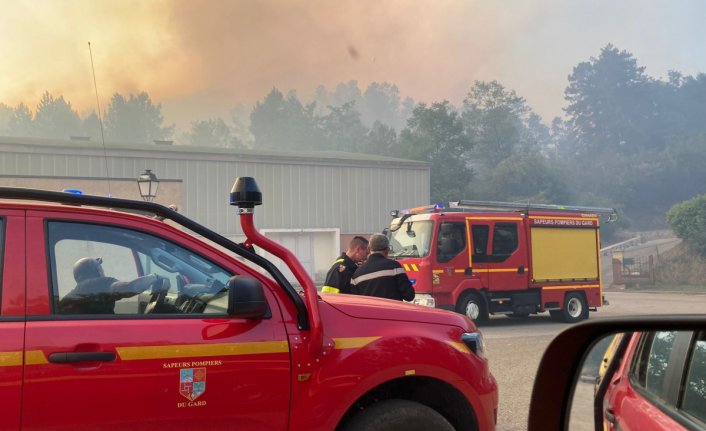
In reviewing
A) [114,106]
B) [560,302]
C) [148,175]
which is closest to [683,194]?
[560,302]

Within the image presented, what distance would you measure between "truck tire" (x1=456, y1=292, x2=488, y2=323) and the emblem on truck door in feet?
37.2

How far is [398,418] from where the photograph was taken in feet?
11.5

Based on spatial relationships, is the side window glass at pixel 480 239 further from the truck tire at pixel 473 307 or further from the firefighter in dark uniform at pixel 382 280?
the firefighter in dark uniform at pixel 382 280

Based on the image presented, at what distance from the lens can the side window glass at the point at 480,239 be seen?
14312mm

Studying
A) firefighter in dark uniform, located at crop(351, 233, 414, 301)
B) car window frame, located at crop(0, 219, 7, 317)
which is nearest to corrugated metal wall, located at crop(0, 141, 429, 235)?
firefighter in dark uniform, located at crop(351, 233, 414, 301)

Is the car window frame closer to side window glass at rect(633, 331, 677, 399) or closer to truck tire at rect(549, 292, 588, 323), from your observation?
side window glass at rect(633, 331, 677, 399)

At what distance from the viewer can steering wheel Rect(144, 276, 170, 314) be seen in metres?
3.24

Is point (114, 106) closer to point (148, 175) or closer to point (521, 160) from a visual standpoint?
point (521, 160)

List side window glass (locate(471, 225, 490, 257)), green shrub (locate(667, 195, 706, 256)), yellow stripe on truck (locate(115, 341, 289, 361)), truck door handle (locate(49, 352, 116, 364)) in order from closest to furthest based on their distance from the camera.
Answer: truck door handle (locate(49, 352, 116, 364)) → yellow stripe on truck (locate(115, 341, 289, 361)) → side window glass (locate(471, 225, 490, 257)) → green shrub (locate(667, 195, 706, 256))

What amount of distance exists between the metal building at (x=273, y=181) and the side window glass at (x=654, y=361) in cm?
2786

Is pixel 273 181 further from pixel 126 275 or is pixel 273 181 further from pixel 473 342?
pixel 126 275

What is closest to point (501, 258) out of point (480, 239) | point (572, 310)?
point (480, 239)

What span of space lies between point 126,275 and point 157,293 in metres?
0.18

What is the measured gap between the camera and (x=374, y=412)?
351cm
